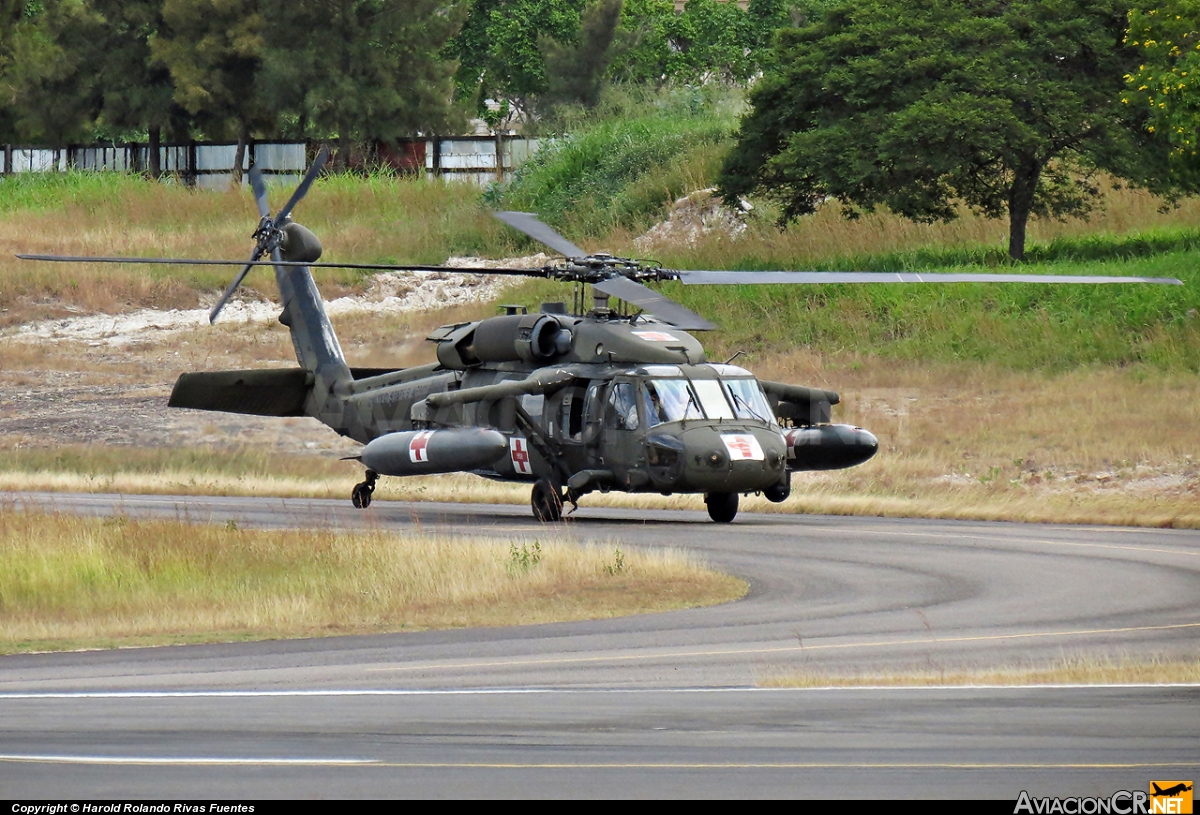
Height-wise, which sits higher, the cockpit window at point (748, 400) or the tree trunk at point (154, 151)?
the tree trunk at point (154, 151)

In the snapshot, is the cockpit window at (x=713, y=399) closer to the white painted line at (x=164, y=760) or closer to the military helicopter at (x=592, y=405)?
the military helicopter at (x=592, y=405)

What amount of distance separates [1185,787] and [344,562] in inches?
487

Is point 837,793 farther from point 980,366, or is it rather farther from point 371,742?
point 980,366

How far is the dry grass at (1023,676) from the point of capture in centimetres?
1230

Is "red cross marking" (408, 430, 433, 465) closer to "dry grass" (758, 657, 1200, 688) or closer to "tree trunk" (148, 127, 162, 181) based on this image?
"dry grass" (758, 657, 1200, 688)

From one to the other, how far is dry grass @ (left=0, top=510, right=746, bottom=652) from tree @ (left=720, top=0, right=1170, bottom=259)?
22.3 meters

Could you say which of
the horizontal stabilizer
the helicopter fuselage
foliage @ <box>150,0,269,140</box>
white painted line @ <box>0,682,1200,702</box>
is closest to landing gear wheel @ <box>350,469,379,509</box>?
the helicopter fuselage

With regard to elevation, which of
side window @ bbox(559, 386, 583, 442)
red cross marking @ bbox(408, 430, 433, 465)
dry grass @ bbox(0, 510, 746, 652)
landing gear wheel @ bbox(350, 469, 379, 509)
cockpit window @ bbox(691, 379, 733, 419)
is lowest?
landing gear wheel @ bbox(350, 469, 379, 509)

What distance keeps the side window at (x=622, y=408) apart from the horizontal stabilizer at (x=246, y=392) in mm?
7309

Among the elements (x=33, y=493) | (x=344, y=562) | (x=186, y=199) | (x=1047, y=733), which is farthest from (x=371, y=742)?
(x=186, y=199)

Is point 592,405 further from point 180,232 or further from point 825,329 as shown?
point 180,232

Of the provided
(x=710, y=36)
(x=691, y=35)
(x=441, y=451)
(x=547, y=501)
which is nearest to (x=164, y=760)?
(x=441, y=451)

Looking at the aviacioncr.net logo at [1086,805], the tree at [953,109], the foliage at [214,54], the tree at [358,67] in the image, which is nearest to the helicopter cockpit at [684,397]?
the aviacioncr.net logo at [1086,805]

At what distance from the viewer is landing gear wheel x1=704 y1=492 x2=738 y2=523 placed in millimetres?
25672
